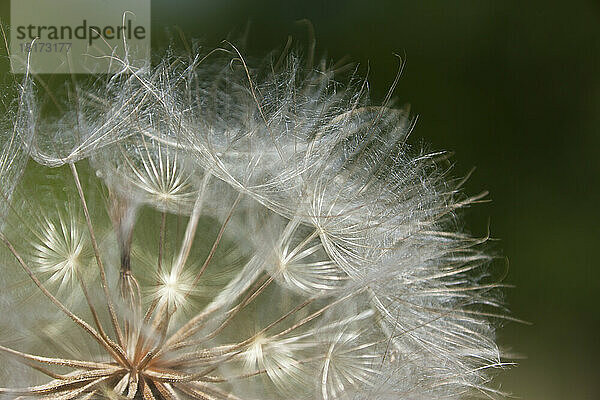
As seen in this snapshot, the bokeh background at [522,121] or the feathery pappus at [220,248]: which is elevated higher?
the feathery pappus at [220,248]

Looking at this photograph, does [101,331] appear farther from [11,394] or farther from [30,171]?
[30,171]

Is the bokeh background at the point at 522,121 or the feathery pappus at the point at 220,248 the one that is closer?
the feathery pappus at the point at 220,248

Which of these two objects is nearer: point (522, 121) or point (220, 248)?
point (220, 248)

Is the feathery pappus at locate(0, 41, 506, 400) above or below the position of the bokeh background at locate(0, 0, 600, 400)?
above

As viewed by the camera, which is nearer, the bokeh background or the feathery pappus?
the feathery pappus

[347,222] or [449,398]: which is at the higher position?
[347,222]

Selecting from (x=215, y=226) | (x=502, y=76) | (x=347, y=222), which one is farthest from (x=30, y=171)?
(x=502, y=76)

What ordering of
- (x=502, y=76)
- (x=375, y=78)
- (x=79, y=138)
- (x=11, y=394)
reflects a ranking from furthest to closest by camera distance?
(x=502, y=76), (x=375, y=78), (x=79, y=138), (x=11, y=394)

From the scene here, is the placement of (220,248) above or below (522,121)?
above
